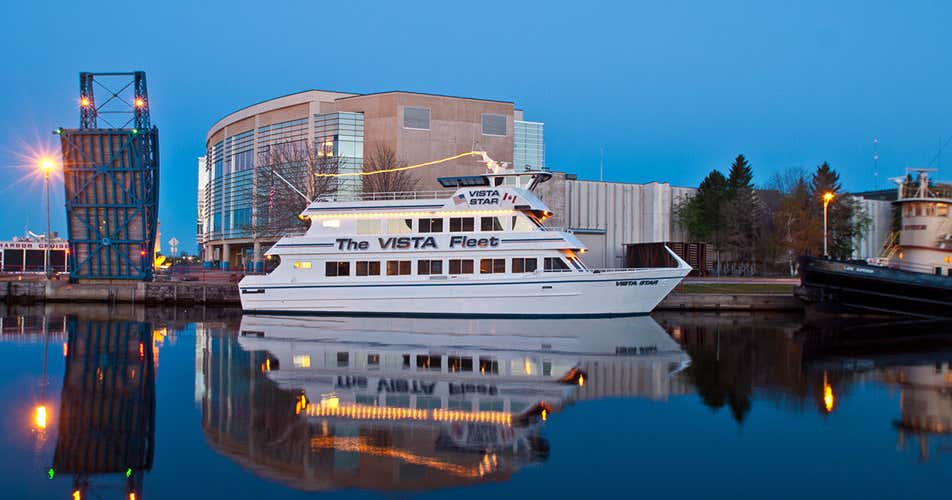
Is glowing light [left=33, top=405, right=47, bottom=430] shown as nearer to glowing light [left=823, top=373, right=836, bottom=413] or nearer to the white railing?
glowing light [left=823, top=373, right=836, bottom=413]

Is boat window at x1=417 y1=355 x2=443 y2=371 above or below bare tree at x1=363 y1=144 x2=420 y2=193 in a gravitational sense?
below

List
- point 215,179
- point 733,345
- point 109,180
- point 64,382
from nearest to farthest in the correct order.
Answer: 1. point 64,382
2. point 733,345
3. point 109,180
4. point 215,179

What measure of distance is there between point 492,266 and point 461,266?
44.3 inches

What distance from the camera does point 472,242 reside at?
74.0 feet

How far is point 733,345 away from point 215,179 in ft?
184

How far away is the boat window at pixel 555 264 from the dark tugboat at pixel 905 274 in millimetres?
10028

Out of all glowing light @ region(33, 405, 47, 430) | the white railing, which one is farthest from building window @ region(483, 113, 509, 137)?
glowing light @ region(33, 405, 47, 430)

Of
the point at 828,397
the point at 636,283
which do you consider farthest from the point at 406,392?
the point at 636,283

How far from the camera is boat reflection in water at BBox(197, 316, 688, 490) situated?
718 centimetres

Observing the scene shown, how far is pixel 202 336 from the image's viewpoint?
61.2 ft

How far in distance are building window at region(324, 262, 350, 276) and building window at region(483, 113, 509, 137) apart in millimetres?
27021

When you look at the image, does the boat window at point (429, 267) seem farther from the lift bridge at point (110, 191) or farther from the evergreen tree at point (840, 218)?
the evergreen tree at point (840, 218)

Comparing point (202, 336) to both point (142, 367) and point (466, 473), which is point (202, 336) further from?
point (466, 473)

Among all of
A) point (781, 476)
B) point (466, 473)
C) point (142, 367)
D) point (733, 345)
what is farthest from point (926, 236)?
point (142, 367)
